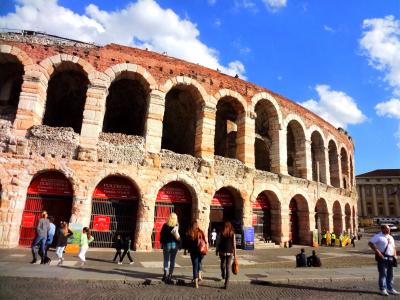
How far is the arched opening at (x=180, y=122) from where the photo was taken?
17828mm

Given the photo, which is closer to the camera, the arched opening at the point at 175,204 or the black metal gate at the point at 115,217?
the black metal gate at the point at 115,217

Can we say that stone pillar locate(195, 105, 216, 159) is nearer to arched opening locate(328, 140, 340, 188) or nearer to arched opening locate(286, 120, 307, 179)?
arched opening locate(286, 120, 307, 179)

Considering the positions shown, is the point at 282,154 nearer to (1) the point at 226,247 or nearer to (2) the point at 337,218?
(2) the point at 337,218

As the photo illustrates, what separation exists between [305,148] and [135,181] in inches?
471

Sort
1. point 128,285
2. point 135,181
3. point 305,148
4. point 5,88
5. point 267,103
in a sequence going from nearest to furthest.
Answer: point 128,285, point 135,181, point 5,88, point 267,103, point 305,148

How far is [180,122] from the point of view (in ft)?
62.4

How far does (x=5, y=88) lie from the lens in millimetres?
14609

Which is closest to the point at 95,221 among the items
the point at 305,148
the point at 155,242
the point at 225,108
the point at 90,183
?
the point at 90,183

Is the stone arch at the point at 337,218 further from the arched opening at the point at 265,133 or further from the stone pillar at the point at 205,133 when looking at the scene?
the stone pillar at the point at 205,133

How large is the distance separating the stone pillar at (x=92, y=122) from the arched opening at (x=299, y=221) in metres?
12.6

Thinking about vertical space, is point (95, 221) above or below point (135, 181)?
below

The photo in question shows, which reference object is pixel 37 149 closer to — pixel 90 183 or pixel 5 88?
pixel 90 183

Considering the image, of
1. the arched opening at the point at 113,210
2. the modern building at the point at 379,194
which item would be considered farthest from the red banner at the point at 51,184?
the modern building at the point at 379,194

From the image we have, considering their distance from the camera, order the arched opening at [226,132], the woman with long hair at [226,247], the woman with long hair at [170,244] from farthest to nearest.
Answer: the arched opening at [226,132]
the woman with long hair at [170,244]
the woman with long hair at [226,247]
